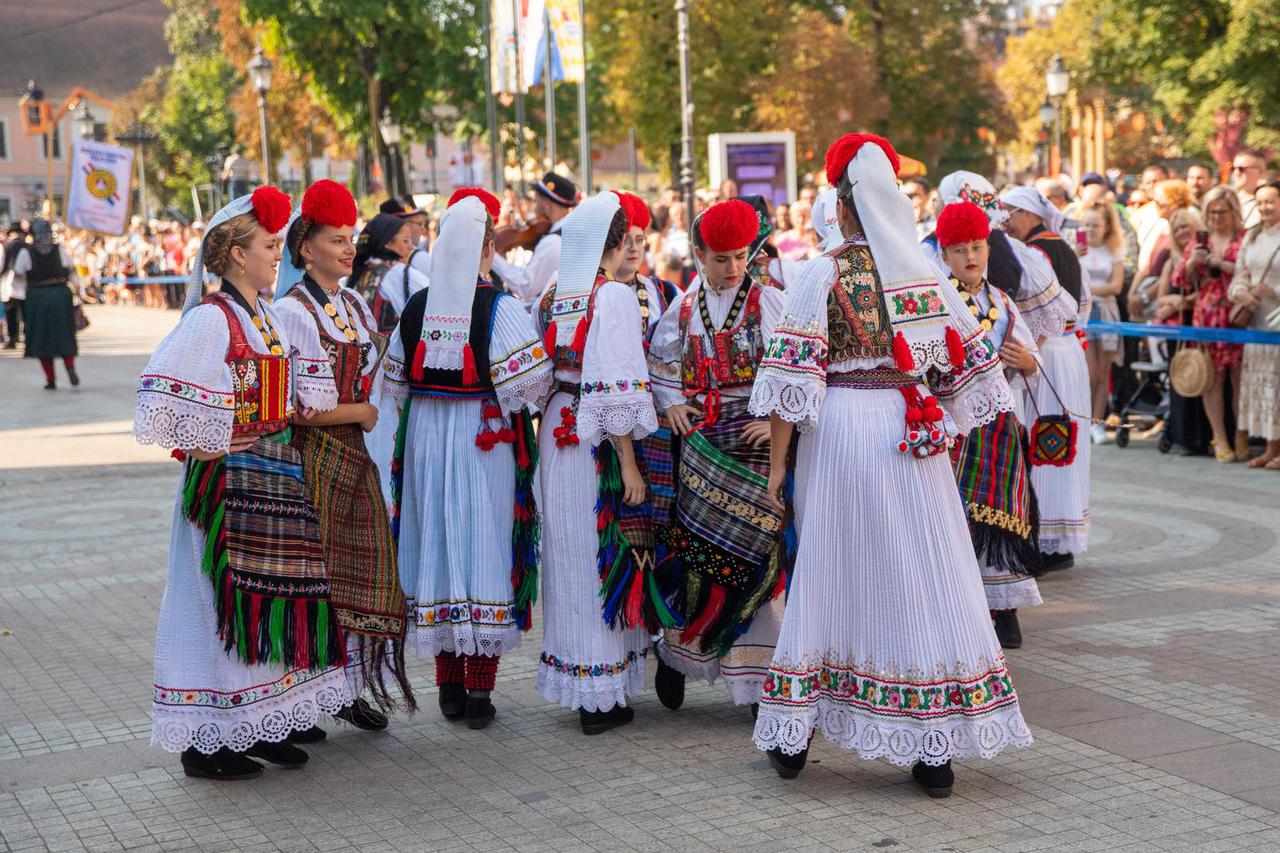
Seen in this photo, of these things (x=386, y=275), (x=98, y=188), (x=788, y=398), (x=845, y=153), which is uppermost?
(x=98, y=188)

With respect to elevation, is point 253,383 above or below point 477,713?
above

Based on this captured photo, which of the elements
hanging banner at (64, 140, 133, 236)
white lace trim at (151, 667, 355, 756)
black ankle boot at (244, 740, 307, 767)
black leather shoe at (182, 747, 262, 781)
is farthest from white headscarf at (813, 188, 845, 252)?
hanging banner at (64, 140, 133, 236)

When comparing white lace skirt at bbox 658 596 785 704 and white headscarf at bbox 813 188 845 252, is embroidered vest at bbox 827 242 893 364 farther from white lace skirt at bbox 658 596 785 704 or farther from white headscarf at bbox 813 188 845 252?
white lace skirt at bbox 658 596 785 704

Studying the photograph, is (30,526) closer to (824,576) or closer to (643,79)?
(824,576)

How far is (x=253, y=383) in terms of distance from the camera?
535 centimetres

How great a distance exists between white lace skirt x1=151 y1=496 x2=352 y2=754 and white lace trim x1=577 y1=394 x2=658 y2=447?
4.50 feet

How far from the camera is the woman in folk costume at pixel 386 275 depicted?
845 cm

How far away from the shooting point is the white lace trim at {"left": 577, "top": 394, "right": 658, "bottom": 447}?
5.75 m

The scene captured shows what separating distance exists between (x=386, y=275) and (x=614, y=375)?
3.32m

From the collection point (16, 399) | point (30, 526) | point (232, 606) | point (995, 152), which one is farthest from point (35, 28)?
point (232, 606)

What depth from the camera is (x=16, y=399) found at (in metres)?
19.3

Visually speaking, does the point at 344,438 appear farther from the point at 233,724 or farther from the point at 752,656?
the point at 752,656

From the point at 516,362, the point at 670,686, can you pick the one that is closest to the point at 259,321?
the point at 516,362

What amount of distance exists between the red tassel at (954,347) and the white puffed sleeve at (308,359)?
2110 millimetres
